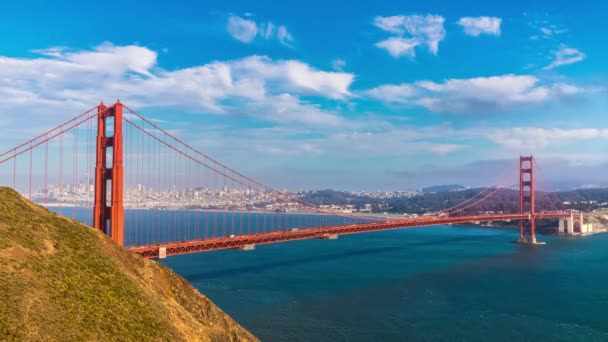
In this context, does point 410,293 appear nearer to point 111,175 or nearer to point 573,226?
point 111,175

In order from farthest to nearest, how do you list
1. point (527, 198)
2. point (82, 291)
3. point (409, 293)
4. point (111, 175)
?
point (527, 198) → point (409, 293) → point (111, 175) → point (82, 291)

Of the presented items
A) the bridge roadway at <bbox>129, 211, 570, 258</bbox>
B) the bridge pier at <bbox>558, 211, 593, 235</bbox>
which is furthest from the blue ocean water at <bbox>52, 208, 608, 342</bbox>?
the bridge pier at <bbox>558, 211, 593, 235</bbox>

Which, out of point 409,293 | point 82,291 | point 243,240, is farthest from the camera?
point 409,293

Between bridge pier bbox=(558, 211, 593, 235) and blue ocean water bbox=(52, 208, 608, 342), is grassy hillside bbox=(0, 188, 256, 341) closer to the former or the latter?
blue ocean water bbox=(52, 208, 608, 342)

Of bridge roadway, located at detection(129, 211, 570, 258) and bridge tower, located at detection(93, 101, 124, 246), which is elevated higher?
bridge tower, located at detection(93, 101, 124, 246)

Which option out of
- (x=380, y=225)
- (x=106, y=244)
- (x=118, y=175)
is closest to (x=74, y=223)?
(x=106, y=244)

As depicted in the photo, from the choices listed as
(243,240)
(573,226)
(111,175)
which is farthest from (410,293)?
(573,226)

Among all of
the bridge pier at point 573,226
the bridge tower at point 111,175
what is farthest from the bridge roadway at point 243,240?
the bridge pier at point 573,226

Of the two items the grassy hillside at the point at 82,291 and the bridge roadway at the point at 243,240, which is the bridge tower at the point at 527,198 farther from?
the grassy hillside at the point at 82,291
